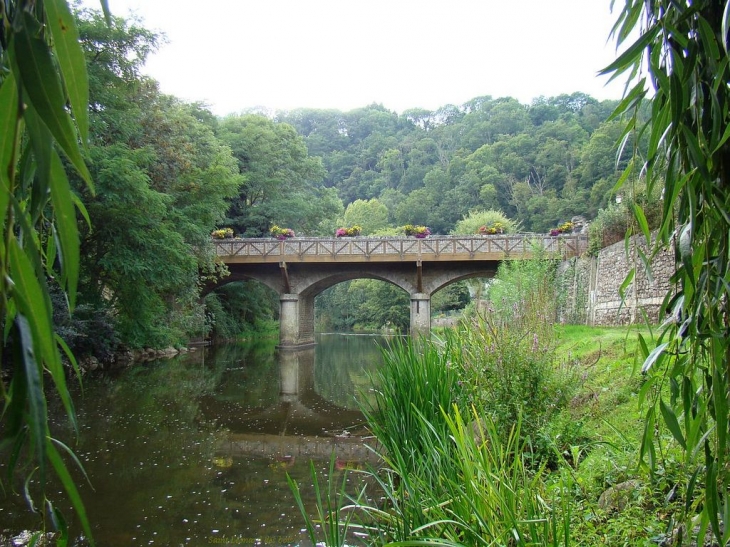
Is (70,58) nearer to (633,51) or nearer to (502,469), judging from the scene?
(633,51)

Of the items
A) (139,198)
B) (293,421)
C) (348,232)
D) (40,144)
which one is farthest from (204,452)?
(348,232)

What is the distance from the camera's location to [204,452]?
22.7 ft

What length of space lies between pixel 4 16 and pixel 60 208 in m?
0.27

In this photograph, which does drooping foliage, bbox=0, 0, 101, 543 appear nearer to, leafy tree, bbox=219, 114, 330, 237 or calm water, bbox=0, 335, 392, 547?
calm water, bbox=0, 335, 392, 547

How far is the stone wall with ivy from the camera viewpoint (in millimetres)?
11164

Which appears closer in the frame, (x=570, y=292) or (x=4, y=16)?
(x=4, y=16)

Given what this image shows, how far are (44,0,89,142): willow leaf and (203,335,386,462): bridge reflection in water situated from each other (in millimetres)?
4534

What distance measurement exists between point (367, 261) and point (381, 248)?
76 centimetres

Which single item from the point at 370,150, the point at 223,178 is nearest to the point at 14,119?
the point at 223,178

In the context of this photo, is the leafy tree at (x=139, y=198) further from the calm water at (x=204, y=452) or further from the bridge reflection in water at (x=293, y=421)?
the bridge reflection in water at (x=293, y=421)

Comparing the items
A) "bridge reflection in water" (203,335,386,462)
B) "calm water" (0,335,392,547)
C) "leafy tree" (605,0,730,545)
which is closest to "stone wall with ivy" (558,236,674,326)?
"bridge reflection in water" (203,335,386,462)

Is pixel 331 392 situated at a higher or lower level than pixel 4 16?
lower

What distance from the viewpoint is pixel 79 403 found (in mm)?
9953

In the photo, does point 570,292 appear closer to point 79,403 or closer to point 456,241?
point 456,241
